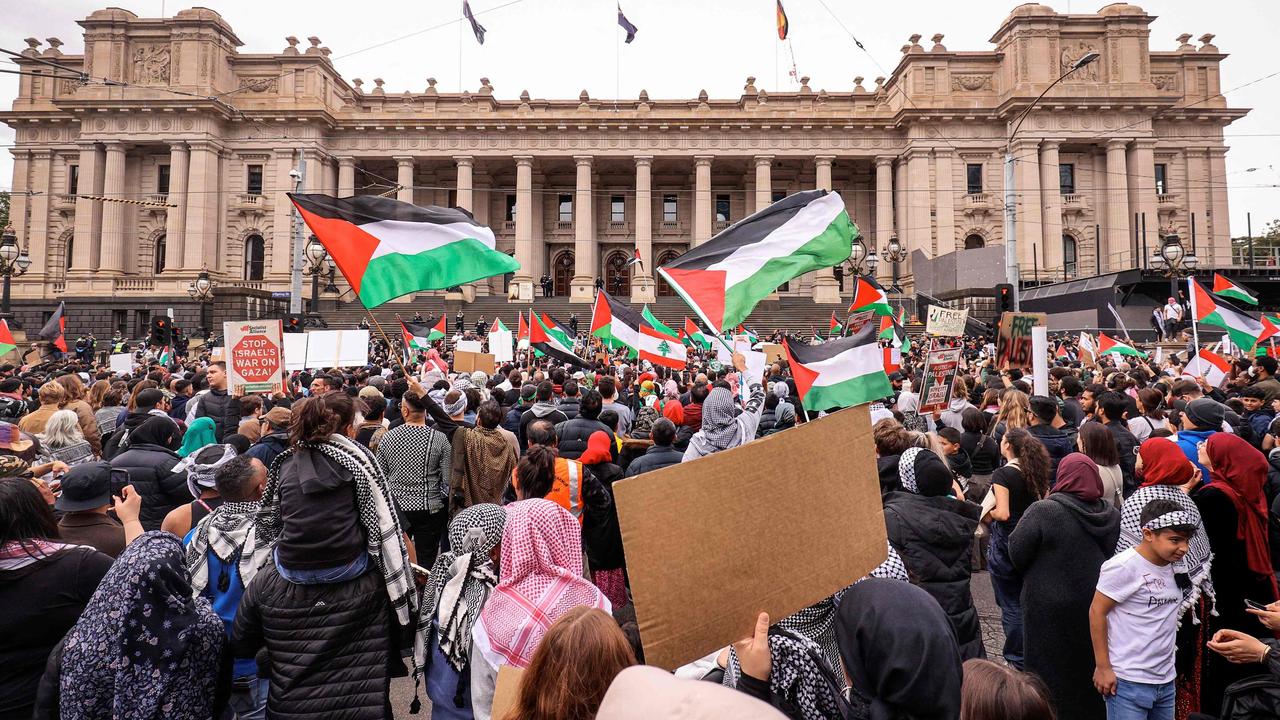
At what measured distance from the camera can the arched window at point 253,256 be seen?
44.2 meters

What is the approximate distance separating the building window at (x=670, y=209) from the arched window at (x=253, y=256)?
2711 cm

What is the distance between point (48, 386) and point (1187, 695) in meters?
9.67

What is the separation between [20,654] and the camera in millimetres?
2734

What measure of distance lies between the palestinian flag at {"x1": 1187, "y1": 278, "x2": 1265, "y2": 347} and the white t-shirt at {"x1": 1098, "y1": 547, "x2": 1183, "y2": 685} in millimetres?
9844

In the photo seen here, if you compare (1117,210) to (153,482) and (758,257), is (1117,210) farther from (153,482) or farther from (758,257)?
(153,482)

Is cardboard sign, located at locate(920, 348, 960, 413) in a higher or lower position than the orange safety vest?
higher

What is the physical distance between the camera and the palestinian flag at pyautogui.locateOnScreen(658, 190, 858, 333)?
5.06 meters

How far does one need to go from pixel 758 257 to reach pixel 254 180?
4803 centimetres

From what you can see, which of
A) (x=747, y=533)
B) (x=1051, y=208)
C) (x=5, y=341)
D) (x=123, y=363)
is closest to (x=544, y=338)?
(x=123, y=363)

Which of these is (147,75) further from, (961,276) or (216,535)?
(216,535)

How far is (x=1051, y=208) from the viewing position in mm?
41312

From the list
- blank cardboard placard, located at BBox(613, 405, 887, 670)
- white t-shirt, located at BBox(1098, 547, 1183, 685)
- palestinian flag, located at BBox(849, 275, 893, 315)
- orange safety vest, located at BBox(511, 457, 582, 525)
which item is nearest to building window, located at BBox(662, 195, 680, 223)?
palestinian flag, located at BBox(849, 275, 893, 315)

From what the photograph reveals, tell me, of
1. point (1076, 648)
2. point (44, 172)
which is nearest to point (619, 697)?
point (1076, 648)

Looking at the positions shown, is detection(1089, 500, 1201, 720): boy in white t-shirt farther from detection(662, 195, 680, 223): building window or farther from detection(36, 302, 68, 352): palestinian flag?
detection(662, 195, 680, 223): building window
